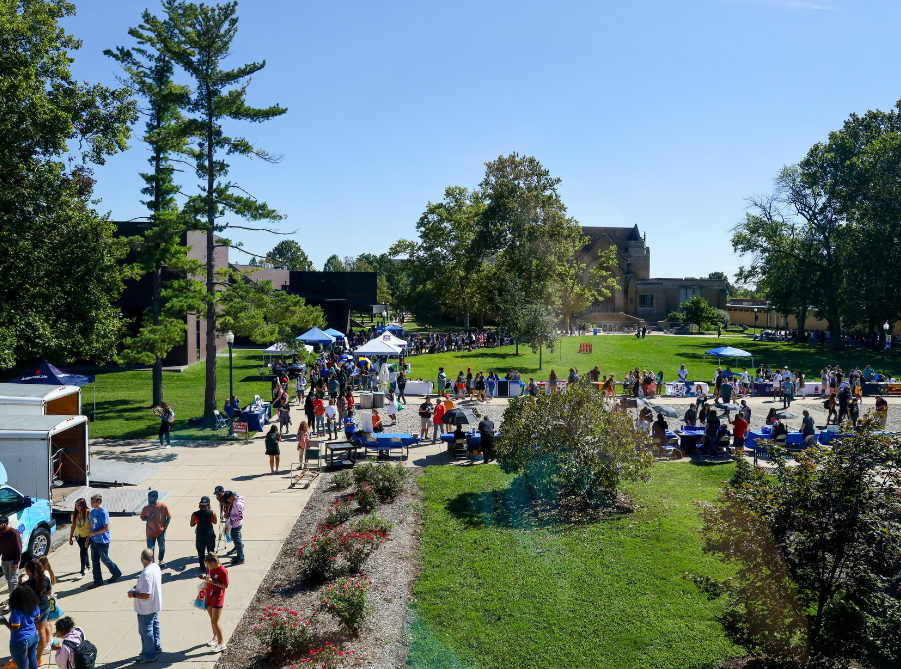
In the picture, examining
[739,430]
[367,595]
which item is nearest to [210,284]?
[367,595]

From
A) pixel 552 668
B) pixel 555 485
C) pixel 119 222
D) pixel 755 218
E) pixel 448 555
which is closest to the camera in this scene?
pixel 552 668

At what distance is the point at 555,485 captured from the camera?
1401 cm

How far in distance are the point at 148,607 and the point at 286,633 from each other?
69.3 inches

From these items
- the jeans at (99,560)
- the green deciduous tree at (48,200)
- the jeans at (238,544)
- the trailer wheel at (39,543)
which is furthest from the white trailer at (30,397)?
the jeans at (238,544)

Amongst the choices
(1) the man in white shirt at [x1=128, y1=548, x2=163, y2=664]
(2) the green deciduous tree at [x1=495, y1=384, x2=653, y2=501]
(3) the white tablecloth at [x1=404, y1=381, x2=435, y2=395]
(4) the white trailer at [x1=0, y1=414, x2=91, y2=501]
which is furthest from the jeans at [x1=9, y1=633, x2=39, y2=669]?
(3) the white tablecloth at [x1=404, y1=381, x2=435, y2=395]

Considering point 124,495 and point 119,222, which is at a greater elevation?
point 119,222

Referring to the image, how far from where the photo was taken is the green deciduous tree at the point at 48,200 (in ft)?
53.1

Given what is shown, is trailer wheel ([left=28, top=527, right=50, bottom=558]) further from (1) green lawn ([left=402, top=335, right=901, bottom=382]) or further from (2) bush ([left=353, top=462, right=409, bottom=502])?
(1) green lawn ([left=402, top=335, right=901, bottom=382])

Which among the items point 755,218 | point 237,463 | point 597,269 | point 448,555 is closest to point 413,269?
point 597,269

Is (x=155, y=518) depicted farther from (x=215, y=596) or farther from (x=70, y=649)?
(x=70, y=649)

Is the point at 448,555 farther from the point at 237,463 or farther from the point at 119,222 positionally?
the point at 119,222

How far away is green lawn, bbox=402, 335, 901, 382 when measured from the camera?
128 ft

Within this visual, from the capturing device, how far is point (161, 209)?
1006 inches

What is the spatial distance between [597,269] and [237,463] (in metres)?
51.0
